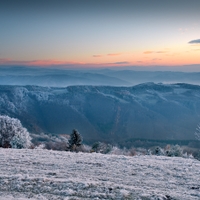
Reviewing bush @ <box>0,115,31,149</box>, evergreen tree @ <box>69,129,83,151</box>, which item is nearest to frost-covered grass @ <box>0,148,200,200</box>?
bush @ <box>0,115,31,149</box>

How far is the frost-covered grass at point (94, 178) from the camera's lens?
10.9 meters

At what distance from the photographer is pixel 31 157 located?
59.9 ft

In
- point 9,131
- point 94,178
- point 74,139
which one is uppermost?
point 94,178

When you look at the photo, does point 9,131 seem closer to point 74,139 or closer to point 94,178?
point 74,139

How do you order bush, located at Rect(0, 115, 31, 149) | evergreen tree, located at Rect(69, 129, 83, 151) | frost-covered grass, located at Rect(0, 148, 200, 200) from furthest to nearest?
evergreen tree, located at Rect(69, 129, 83, 151)
bush, located at Rect(0, 115, 31, 149)
frost-covered grass, located at Rect(0, 148, 200, 200)

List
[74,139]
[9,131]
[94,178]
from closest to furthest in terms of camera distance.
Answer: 1. [94,178]
2. [9,131]
3. [74,139]

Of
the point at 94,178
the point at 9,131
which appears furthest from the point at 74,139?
the point at 94,178

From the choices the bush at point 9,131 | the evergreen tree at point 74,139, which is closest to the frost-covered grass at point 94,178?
the bush at point 9,131

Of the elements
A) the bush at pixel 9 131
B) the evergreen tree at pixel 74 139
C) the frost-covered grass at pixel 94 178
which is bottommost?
the evergreen tree at pixel 74 139

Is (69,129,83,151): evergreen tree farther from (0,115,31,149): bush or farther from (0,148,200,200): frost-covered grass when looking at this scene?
(0,148,200,200): frost-covered grass

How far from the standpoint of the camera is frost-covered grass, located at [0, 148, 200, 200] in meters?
10.9

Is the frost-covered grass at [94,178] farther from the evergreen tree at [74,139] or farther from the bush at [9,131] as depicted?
the evergreen tree at [74,139]

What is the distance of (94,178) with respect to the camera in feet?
44.1

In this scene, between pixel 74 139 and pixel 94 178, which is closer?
pixel 94 178
